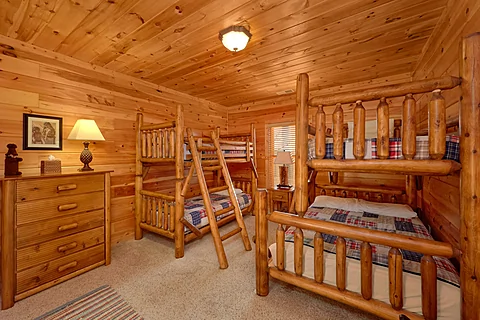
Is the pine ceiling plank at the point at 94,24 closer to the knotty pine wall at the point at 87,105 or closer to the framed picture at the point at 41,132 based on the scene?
the knotty pine wall at the point at 87,105

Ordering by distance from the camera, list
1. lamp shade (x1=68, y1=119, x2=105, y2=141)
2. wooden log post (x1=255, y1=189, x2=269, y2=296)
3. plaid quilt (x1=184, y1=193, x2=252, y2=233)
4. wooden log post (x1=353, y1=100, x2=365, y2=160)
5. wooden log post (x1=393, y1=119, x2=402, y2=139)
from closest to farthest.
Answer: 1. wooden log post (x1=353, y1=100, x2=365, y2=160)
2. wooden log post (x1=255, y1=189, x2=269, y2=296)
3. lamp shade (x1=68, y1=119, x2=105, y2=141)
4. plaid quilt (x1=184, y1=193, x2=252, y2=233)
5. wooden log post (x1=393, y1=119, x2=402, y2=139)

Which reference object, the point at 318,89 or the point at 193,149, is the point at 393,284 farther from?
the point at 318,89

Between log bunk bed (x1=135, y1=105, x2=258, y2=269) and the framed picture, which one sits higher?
the framed picture

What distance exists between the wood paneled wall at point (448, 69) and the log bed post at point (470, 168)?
356 millimetres

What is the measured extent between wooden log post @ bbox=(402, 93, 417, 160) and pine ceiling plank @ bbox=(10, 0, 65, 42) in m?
2.58

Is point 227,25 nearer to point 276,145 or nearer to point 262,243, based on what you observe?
point 262,243

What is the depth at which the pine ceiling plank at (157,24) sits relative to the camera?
168 cm

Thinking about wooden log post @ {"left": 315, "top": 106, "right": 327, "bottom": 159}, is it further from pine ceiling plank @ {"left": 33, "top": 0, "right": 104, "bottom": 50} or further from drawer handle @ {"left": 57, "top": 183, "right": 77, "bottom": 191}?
drawer handle @ {"left": 57, "top": 183, "right": 77, "bottom": 191}

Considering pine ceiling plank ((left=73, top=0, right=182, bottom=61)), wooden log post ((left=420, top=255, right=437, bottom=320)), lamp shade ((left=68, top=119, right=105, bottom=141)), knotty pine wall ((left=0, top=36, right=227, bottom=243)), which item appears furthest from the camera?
lamp shade ((left=68, top=119, right=105, bottom=141))

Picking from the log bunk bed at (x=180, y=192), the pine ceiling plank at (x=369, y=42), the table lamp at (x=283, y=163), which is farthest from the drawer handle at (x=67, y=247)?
the table lamp at (x=283, y=163)

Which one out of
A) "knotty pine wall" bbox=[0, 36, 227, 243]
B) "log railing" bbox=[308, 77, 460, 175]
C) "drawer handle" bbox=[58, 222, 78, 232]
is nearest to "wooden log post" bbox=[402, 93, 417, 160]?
"log railing" bbox=[308, 77, 460, 175]

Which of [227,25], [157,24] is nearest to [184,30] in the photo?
[157,24]

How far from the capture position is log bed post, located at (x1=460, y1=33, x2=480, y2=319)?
1070 millimetres

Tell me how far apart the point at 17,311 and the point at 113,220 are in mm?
1334
